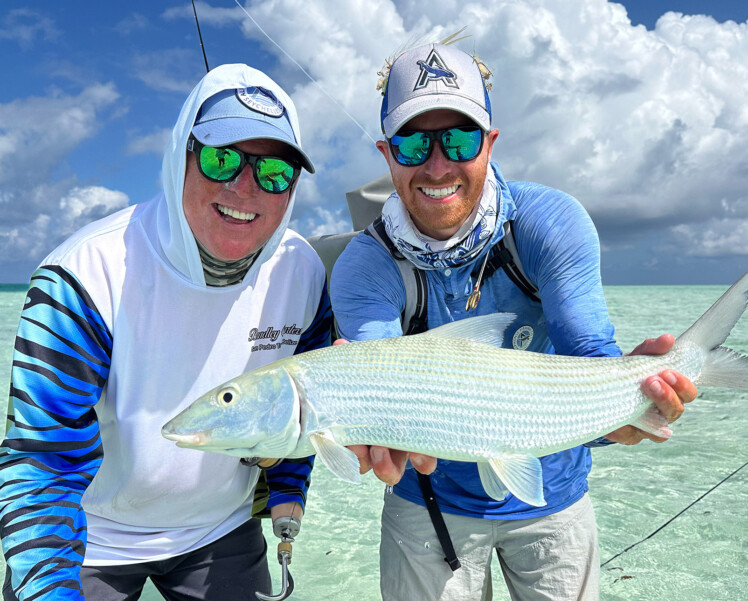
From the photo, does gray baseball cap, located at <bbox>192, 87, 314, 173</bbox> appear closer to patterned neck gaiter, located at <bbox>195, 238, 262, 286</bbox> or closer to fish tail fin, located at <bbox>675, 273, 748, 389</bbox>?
patterned neck gaiter, located at <bbox>195, 238, 262, 286</bbox>

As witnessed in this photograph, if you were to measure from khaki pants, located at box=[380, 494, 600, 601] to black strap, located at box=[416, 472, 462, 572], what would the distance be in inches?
1.6

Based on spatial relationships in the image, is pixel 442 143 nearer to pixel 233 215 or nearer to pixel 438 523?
pixel 233 215

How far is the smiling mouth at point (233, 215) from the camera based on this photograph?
8.83ft

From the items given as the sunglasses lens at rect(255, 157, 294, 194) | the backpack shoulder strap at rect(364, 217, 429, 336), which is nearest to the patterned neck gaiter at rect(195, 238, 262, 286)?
the sunglasses lens at rect(255, 157, 294, 194)

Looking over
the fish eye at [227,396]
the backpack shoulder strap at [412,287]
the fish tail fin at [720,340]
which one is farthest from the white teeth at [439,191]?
the fish eye at [227,396]

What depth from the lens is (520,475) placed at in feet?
7.68

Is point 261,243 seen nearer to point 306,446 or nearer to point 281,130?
point 281,130

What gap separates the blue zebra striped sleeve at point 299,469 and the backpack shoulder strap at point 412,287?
22.0 inches

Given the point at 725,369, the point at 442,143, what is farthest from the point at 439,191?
the point at 725,369

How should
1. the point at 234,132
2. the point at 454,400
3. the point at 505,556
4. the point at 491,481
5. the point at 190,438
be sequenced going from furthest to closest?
the point at 505,556
the point at 234,132
the point at 491,481
the point at 454,400
the point at 190,438

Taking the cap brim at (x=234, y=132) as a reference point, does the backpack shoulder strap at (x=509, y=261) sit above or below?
below

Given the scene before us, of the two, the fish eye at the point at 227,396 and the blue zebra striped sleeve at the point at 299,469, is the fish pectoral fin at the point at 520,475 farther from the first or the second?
the blue zebra striped sleeve at the point at 299,469

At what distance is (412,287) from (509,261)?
0.45 meters

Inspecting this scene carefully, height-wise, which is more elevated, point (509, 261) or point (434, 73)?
point (434, 73)
